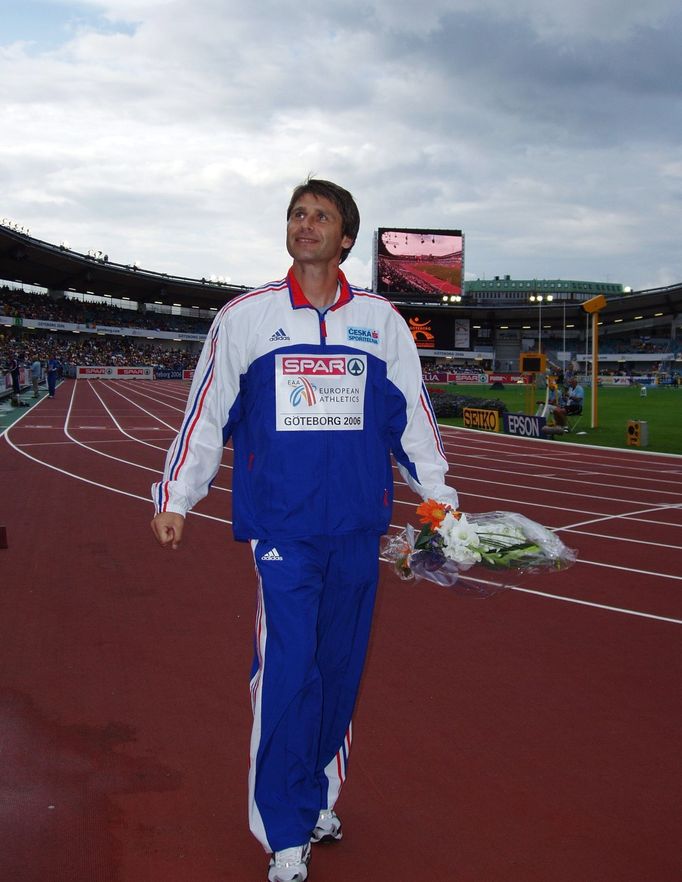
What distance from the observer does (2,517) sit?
29.5ft

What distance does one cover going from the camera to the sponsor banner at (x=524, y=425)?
19.4 m

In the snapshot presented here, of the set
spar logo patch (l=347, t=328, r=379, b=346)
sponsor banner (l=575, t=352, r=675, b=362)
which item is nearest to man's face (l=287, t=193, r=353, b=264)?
spar logo patch (l=347, t=328, r=379, b=346)

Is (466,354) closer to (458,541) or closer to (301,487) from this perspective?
(458,541)

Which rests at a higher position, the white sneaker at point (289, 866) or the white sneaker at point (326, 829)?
the white sneaker at point (289, 866)

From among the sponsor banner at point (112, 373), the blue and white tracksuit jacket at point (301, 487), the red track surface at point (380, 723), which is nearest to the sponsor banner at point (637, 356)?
the sponsor banner at point (112, 373)

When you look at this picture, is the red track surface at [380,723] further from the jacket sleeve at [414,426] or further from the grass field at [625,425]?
the grass field at [625,425]

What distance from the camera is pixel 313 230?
9.24ft

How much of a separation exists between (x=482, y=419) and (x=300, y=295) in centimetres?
1964

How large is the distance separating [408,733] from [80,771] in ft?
4.52

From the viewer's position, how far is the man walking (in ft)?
8.57

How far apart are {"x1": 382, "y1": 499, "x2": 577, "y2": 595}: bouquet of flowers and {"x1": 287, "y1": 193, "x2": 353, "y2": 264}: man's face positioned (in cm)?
93

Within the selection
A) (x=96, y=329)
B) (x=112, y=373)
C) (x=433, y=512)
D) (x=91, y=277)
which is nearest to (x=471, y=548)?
(x=433, y=512)

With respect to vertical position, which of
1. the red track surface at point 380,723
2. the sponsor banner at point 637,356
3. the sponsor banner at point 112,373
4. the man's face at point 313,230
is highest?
the sponsor banner at point 637,356

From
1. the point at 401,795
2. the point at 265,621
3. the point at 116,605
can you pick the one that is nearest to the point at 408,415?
the point at 265,621
